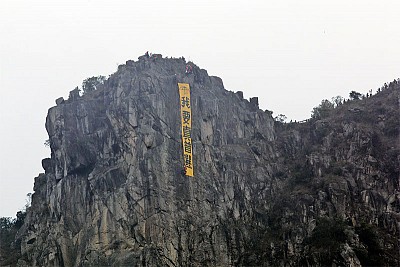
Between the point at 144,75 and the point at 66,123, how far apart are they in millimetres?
6305

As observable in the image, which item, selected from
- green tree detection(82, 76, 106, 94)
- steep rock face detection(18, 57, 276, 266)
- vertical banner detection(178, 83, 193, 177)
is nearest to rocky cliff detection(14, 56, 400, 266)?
steep rock face detection(18, 57, 276, 266)

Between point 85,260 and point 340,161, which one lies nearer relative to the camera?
point 85,260

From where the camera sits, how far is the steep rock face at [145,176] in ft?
114

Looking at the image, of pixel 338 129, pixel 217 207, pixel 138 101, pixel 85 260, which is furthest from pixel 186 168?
pixel 338 129

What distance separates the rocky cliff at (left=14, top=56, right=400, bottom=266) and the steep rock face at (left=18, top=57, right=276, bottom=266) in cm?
7

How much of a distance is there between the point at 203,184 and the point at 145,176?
3.91 m

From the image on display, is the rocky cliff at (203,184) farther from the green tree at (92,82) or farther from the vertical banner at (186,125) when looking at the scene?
the green tree at (92,82)

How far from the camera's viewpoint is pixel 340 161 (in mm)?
38719

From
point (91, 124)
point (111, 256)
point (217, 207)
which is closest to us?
point (111, 256)

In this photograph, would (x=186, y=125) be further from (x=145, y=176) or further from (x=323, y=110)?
(x=323, y=110)

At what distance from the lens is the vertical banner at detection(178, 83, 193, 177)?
37247 mm

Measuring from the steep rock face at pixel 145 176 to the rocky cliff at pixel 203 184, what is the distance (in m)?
0.07

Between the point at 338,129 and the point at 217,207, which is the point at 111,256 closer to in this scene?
the point at 217,207

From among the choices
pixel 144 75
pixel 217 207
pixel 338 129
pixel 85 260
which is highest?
pixel 144 75
